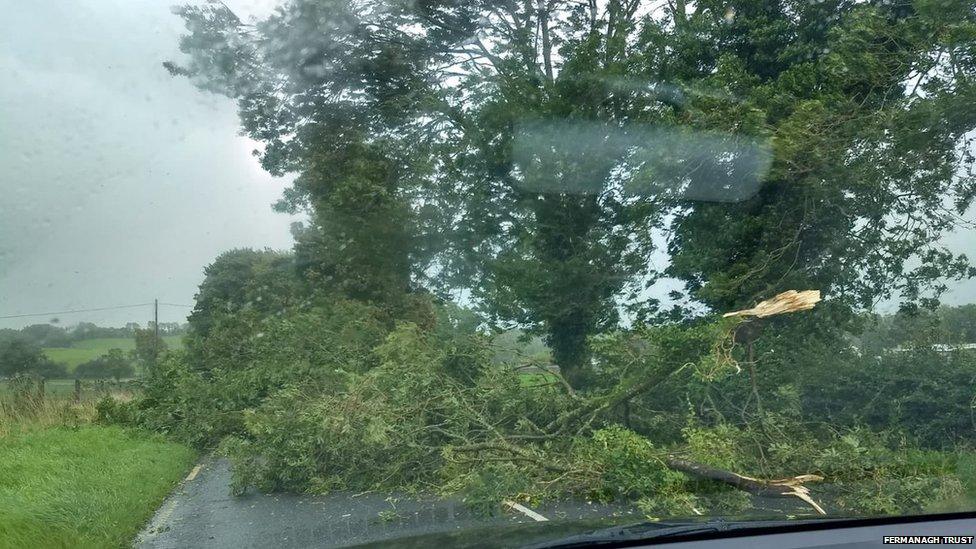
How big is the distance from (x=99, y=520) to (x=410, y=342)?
12.6ft

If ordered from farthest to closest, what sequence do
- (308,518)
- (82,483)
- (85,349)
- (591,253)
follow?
1. (85,349)
2. (591,253)
3. (82,483)
4. (308,518)

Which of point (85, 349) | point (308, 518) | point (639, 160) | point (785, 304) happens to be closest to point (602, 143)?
point (639, 160)

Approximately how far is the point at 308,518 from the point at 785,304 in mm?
4764

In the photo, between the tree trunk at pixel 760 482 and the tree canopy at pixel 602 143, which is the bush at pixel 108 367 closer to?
the tree canopy at pixel 602 143

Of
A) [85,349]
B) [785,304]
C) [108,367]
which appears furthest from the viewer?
[108,367]

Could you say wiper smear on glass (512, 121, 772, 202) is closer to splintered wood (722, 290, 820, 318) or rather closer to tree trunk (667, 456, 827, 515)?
splintered wood (722, 290, 820, 318)

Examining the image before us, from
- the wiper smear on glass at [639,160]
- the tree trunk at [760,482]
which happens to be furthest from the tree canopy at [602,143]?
the tree trunk at [760,482]

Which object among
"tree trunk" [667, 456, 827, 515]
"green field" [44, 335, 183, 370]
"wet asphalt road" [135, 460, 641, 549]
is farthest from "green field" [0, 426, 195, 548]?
"tree trunk" [667, 456, 827, 515]

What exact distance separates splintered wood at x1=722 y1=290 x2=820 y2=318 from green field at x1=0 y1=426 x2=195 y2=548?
5.56m

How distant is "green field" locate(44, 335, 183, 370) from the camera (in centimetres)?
1145

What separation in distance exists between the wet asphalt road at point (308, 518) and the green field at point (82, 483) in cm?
26

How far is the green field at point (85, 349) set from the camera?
37.6 ft

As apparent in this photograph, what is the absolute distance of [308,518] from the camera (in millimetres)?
6945

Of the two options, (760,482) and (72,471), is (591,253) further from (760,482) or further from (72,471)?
(72,471)
